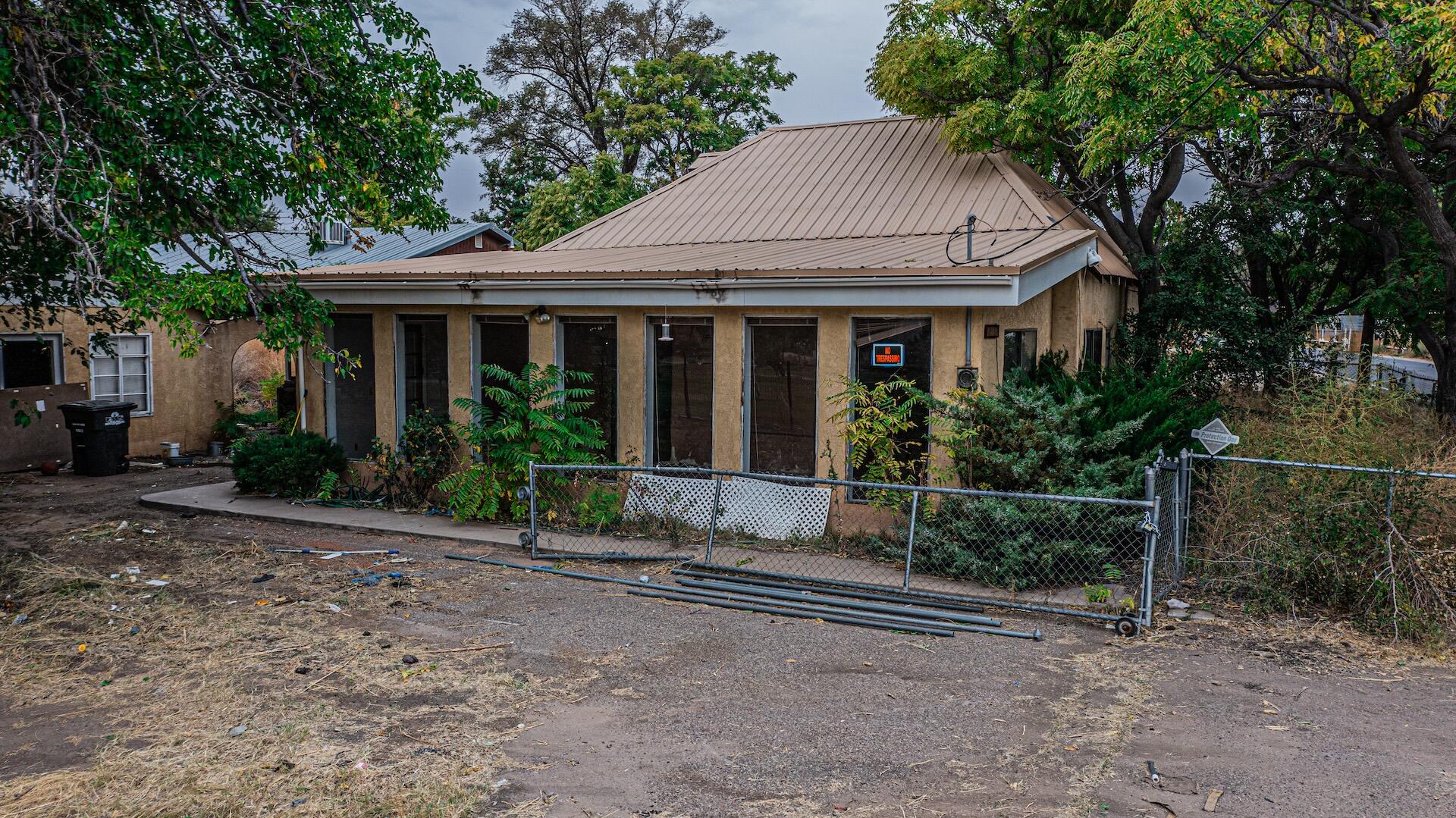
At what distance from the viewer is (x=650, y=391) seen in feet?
34.7

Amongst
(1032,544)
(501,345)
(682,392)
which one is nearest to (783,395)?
(682,392)

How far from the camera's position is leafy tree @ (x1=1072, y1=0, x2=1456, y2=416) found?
32.6 ft

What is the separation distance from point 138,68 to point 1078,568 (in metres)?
9.57

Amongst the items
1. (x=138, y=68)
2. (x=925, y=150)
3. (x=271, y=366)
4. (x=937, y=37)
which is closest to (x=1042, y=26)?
(x=937, y=37)

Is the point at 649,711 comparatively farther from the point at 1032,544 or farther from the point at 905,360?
the point at 905,360

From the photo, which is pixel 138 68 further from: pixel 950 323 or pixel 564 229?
pixel 564 229

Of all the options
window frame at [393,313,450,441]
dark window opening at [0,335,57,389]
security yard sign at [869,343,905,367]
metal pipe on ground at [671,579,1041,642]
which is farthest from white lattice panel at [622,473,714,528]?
dark window opening at [0,335,57,389]

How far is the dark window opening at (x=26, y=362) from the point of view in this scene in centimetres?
1558

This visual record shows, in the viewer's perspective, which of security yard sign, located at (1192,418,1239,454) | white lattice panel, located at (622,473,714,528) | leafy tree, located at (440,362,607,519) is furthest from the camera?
leafy tree, located at (440,362,607,519)

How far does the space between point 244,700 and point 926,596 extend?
504cm

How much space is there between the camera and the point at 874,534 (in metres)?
9.35

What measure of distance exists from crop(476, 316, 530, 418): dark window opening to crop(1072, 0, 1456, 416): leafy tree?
7555 mm

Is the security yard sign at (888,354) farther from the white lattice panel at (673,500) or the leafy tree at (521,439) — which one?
the leafy tree at (521,439)

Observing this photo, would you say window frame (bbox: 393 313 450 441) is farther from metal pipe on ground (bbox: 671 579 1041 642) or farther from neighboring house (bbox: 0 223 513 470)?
metal pipe on ground (bbox: 671 579 1041 642)
